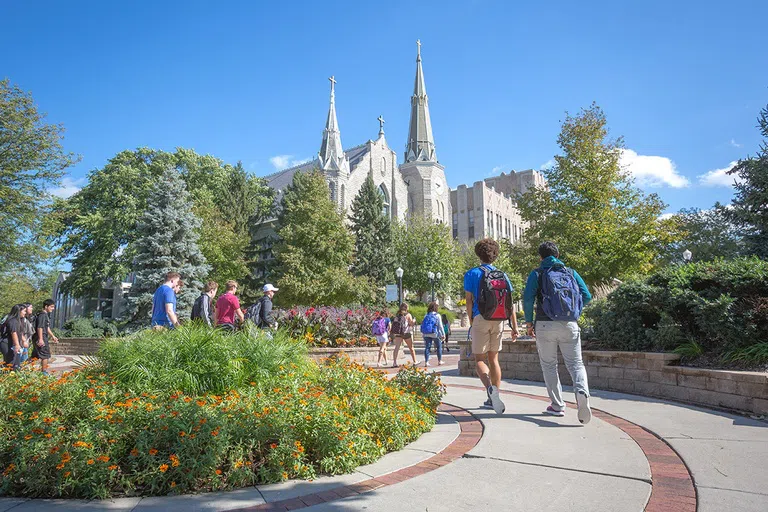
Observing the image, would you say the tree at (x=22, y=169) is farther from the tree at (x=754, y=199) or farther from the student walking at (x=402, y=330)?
the tree at (x=754, y=199)

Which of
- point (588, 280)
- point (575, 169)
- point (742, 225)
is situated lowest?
point (588, 280)

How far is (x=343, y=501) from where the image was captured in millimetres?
2943

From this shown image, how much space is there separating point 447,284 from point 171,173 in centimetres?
2536

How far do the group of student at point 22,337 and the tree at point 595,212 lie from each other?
1588 cm

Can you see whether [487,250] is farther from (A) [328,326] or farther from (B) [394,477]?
(A) [328,326]

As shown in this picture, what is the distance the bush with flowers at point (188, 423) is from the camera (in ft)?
10.4

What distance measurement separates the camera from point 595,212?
1886 cm

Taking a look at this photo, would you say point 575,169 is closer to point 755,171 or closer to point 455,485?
point 755,171

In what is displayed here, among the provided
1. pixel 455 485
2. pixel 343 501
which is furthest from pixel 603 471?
pixel 343 501

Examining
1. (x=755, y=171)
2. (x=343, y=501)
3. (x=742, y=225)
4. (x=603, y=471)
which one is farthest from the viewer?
(x=742, y=225)

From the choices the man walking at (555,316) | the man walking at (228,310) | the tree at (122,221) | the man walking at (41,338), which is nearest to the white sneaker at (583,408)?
the man walking at (555,316)

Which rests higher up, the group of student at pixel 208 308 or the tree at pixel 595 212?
the tree at pixel 595 212

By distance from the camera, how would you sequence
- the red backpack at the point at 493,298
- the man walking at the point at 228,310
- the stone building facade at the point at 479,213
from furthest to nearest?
the stone building facade at the point at 479,213, the man walking at the point at 228,310, the red backpack at the point at 493,298

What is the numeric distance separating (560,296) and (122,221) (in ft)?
108
